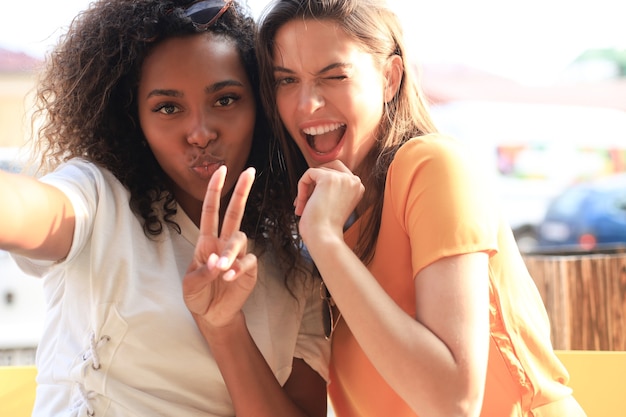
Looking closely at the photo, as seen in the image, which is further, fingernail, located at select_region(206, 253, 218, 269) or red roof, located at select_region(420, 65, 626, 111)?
red roof, located at select_region(420, 65, 626, 111)

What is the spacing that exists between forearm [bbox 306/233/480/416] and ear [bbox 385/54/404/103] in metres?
0.50

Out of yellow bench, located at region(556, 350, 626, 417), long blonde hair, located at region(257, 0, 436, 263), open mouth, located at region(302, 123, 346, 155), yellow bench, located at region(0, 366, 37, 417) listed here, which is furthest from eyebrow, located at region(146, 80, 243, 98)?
yellow bench, located at region(556, 350, 626, 417)

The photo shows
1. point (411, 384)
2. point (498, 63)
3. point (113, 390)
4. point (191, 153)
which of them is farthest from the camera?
point (498, 63)

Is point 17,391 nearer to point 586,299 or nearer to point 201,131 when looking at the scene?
point 201,131

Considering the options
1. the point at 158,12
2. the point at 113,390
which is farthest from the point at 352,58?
the point at 113,390

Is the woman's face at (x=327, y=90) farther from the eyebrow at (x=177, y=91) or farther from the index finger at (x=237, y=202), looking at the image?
the index finger at (x=237, y=202)

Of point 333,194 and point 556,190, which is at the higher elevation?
point 333,194

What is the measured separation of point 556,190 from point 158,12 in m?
6.31

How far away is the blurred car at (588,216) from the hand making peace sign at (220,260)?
18.3ft

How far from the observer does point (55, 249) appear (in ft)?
4.67

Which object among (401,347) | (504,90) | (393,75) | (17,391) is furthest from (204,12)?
(504,90)

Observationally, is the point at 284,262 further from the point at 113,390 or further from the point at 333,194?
the point at 113,390

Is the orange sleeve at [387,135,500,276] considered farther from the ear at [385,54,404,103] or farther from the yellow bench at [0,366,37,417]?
the yellow bench at [0,366,37,417]

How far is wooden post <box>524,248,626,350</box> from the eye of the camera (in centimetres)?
259
